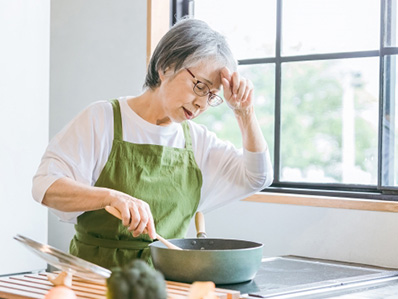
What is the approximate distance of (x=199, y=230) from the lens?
68.7 inches

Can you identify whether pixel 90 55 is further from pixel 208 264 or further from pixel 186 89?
pixel 208 264

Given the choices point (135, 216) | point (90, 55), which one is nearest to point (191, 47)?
point (135, 216)

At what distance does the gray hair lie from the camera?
1805 millimetres

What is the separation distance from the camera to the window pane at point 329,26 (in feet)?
9.76

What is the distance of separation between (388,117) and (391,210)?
43 centimetres

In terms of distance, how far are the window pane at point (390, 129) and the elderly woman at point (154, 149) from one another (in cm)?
101

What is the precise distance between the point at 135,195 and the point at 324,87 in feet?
5.33

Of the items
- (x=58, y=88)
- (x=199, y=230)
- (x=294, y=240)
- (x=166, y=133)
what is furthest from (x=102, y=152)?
(x=58, y=88)

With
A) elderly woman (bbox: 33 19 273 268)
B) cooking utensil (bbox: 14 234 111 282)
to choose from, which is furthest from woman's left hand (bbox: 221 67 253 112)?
cooking utensil (bbox: 14 234 111 282)

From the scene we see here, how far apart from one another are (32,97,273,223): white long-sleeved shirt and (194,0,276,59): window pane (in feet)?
4.24

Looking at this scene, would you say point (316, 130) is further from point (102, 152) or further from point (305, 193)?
point (102, 152)

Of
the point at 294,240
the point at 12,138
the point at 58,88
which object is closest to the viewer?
the point at 294,240

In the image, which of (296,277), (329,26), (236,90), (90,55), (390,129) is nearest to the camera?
(296,277)

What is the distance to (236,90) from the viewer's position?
1.84 m
